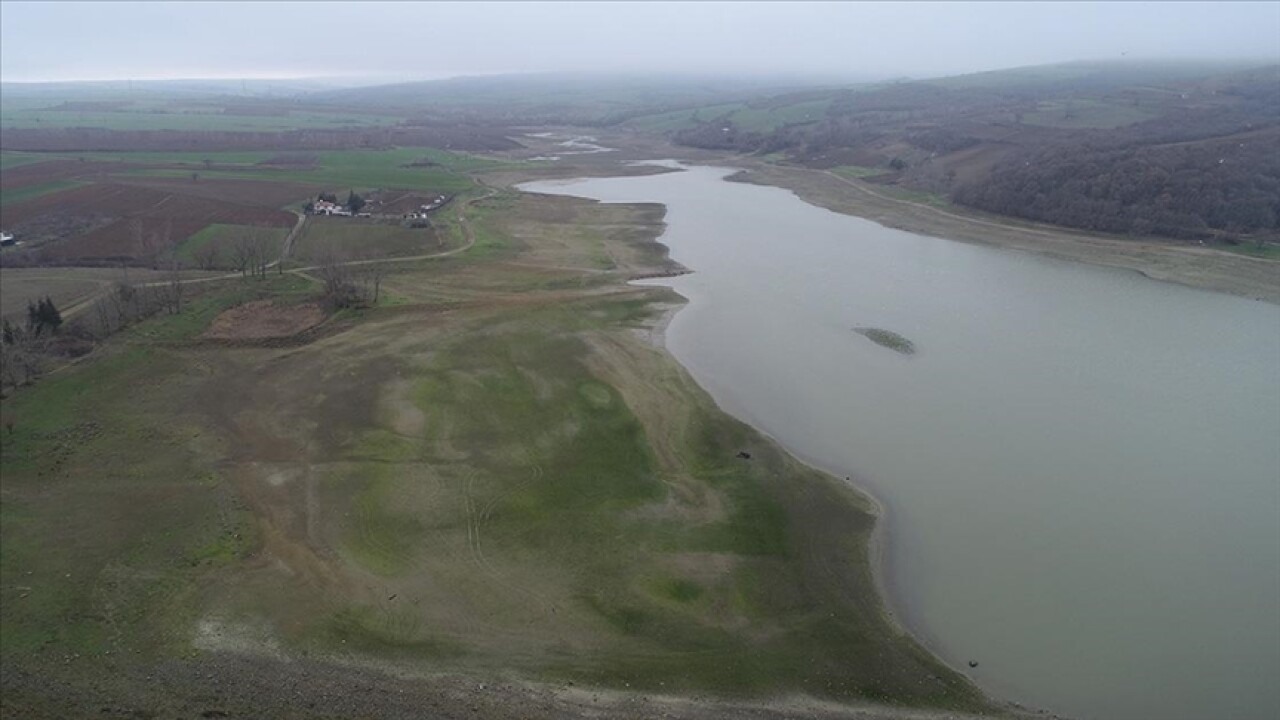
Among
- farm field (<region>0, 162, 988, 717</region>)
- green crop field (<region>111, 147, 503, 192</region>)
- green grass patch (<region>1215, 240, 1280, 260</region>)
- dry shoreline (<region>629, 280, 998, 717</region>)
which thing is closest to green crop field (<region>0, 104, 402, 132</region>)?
green crop field (<region>111, 147, 503, 192</region>)

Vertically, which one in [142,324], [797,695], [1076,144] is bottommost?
[797,695]

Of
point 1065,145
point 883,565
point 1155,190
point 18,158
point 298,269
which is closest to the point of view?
point 883,565

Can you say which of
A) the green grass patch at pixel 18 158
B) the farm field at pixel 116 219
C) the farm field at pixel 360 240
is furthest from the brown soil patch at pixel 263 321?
the green grass patch at pixel 18 158

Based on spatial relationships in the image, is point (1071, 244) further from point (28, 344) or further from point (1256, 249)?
point (28, 344)

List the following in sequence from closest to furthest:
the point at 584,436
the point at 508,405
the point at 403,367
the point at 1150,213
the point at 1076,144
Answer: the point at 584,436
the point at 508,405
the point at 403,367
the point at 1150,213
the point at 1076,144

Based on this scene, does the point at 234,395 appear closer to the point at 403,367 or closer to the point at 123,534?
the point at 403,367

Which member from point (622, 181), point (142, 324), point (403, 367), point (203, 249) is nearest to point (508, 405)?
point (403, 367)

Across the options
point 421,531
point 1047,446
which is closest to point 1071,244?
point 1047,446
